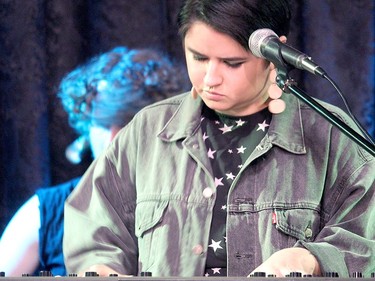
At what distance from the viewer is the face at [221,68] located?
225cm

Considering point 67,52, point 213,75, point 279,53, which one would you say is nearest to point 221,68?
point 213,75

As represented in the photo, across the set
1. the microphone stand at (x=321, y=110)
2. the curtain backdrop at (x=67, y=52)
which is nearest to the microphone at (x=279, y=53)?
the microphone stand at (x=321, y=110)

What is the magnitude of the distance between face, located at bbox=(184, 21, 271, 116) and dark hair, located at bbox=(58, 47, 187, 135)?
89cm

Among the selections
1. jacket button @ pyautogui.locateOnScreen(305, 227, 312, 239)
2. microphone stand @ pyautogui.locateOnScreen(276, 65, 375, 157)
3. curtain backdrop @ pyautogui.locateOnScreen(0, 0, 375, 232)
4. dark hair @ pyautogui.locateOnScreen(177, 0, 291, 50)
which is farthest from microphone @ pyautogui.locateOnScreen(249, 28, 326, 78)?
curtain backdrop @ pyautogui.locateOnScreen(0, 0, 375, 232)

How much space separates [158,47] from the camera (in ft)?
10.5

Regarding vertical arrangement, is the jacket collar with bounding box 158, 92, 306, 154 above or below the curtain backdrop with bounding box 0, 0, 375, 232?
below

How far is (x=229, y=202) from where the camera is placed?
91.7 inches

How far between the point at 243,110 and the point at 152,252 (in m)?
0.43

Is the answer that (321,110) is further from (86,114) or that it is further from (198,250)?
(86,114)

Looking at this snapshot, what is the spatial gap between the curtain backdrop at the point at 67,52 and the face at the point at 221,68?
856mm

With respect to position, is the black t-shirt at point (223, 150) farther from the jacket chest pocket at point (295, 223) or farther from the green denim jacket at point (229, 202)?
the jacket chest pocket at point (295, 223)

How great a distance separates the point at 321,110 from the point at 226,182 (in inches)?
23.3

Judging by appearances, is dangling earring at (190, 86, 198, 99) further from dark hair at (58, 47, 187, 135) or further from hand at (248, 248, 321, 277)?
dark hair at (58, 47, 187, 135)

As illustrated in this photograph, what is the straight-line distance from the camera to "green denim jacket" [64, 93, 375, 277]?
2.30 meters
